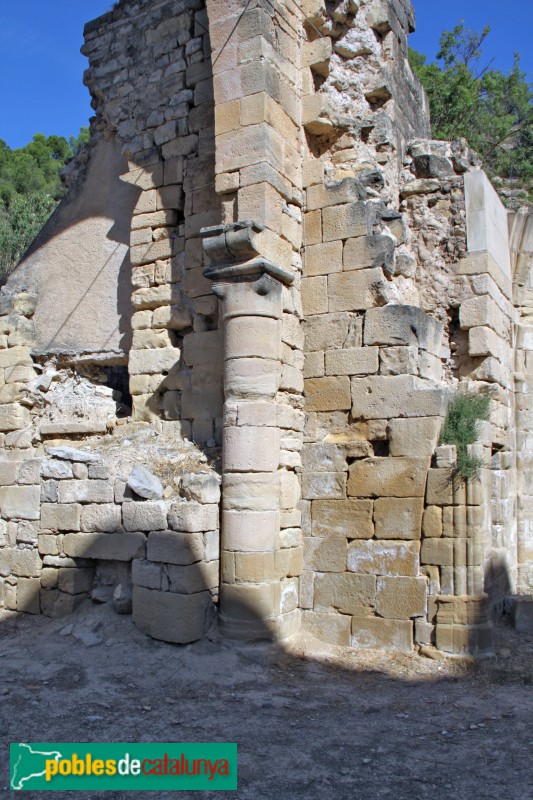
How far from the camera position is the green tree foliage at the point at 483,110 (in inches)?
592

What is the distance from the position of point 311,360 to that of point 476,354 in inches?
66.8

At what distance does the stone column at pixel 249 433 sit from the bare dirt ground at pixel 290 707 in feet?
1.25

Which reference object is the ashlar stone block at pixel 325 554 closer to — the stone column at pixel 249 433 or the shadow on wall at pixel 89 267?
the stone column at pixel 249 433

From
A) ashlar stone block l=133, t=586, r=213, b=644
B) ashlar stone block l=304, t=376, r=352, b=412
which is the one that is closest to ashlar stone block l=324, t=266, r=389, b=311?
ashlar stone block l=304, t=376, r=352, b=412

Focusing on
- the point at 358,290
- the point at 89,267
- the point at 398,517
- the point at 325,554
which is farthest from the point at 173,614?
the point at 89,267

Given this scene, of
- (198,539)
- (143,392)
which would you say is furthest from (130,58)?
(198,539)

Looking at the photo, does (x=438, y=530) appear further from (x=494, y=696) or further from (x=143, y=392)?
(x=143, y=392)

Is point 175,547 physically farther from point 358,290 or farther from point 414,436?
point 358,290

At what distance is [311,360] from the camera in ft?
23.4

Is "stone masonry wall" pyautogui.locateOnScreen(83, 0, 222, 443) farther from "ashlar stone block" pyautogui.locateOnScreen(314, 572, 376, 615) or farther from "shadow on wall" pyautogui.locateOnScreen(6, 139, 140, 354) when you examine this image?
"ashlar stone block" pyautogui.locateOnScreen(314, 572, 376, 615)

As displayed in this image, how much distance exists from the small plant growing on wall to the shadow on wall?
3.68 m

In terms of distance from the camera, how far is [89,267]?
8.69 m

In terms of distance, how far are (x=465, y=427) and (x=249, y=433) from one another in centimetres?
192

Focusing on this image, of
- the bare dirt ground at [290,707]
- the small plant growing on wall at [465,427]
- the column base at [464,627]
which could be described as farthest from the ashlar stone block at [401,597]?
the small plant growing on wall at [465,427]
